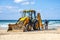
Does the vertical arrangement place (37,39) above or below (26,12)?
below

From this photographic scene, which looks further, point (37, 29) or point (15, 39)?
point (37, 29)

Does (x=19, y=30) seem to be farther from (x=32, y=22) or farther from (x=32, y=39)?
(x=32, y=39)

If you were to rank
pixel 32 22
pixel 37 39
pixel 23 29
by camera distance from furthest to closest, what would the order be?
pixel 32 22 → pixel 23 29 → pixel 37 39

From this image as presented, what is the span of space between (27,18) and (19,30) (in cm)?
174

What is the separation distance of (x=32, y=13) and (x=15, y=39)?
10206 mm

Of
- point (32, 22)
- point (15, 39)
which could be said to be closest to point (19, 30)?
point (32, 22)

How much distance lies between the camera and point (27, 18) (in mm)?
23812

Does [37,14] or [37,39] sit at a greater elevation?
[37,14]

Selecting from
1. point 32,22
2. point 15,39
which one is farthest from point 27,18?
point 15,39

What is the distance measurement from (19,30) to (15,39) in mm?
7997

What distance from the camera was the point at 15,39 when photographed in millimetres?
15086

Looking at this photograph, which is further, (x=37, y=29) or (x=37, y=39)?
(x=37, y=29)


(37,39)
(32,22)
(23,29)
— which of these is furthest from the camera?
(32,22)

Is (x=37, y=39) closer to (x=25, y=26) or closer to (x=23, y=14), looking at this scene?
(x=25, y=26)
